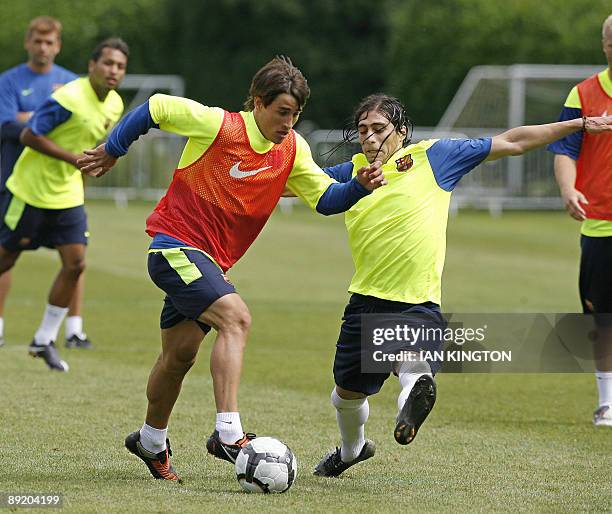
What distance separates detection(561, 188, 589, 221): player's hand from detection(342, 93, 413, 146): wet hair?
1.63 metres

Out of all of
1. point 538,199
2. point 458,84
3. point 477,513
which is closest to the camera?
point 477,513

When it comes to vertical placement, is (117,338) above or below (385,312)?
below

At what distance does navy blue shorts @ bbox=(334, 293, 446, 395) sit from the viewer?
693 cm

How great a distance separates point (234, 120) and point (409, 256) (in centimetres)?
114

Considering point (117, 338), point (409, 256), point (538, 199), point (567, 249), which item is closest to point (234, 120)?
point (409, 256)

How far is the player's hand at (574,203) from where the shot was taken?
8.48 meters

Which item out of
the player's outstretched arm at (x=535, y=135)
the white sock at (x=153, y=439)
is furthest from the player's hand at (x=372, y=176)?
the white sock at (x=153, y=439)

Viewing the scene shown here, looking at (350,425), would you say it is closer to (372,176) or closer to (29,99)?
(372,176)

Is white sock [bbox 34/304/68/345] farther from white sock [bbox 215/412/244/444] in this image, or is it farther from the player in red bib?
white sock [bbox 215/412/244/444]

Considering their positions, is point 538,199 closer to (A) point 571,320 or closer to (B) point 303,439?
(A) point 571,320

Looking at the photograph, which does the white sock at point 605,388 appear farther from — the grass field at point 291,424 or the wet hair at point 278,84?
the wet hair at point 278,84

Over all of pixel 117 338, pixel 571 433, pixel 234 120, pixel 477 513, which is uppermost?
pixel 234 120

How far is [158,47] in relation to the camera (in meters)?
58.3

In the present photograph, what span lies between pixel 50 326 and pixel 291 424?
3312 millimetres
